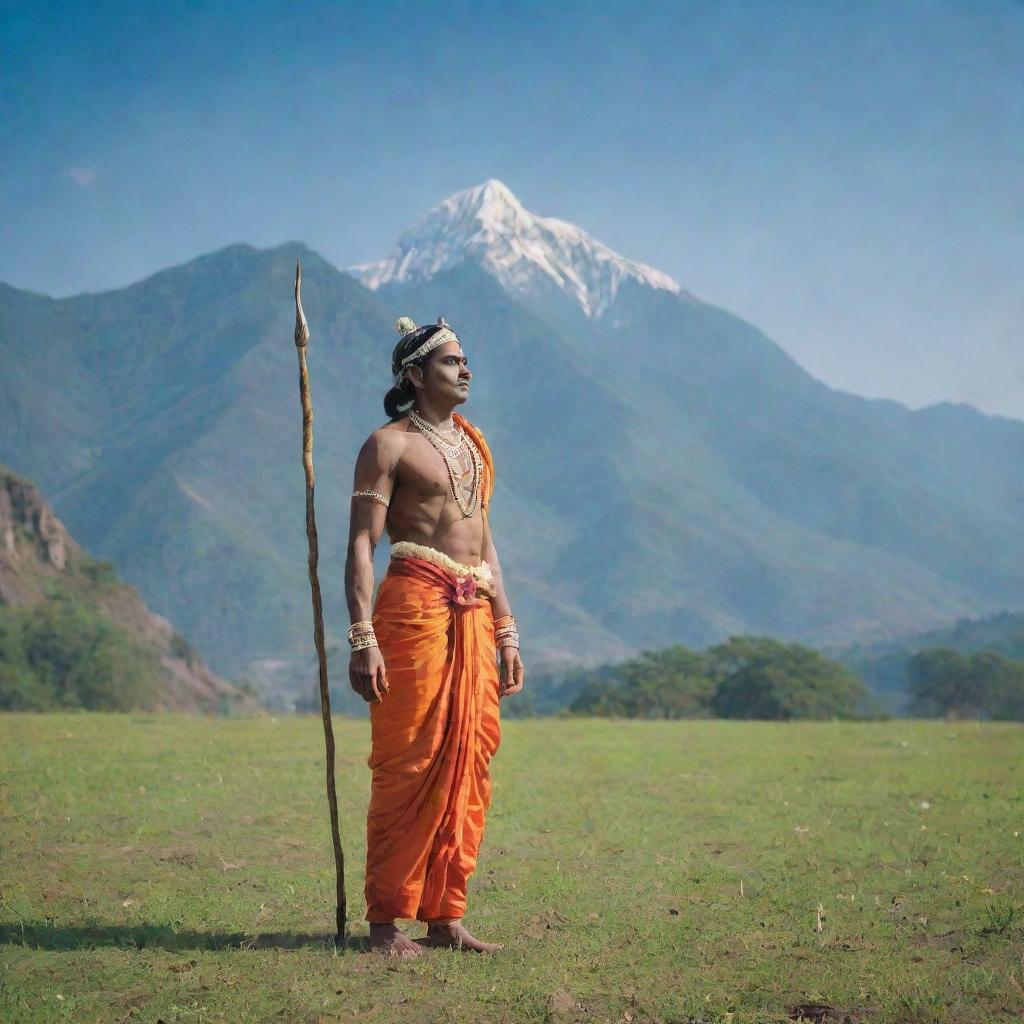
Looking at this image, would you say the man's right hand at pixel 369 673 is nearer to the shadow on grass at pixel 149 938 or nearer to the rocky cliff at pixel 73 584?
the shadow on grass at pixel 149 938

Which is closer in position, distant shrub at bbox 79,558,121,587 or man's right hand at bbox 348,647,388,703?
man's right hand at bbox 348,647,388,703

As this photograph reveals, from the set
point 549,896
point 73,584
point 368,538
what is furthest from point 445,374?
point 73,584

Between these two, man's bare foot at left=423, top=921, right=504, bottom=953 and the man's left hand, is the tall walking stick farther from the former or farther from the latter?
the man's left hand

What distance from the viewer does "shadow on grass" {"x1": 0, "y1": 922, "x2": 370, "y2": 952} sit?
5934mm

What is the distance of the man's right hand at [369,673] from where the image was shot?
602 centimetres

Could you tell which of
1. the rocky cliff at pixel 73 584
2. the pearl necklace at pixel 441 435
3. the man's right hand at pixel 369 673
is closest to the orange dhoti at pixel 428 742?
the man's right hand at pixel 369 673

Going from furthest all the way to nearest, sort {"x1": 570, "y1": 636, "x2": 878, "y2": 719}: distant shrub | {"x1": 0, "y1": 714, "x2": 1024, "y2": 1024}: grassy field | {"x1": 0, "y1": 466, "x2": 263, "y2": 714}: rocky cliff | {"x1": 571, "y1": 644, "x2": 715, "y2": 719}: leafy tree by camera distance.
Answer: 1. {"x1": 0, "y1": 466, "x2": 263, "y2": 714}: rocky cliff
2. {"x1": 571, "y1": 644, "x2": 715, "y2": 719}: leafy tree
3. {"x1": 570, "y1": 636, "x2": 878, "y2": 719}: distant shrub
4. {"x1": 0, "y1": 714, "x2": 1024, "y2": 1024}: grassy field

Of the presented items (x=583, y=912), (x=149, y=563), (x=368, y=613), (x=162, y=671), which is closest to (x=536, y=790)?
(x=583, y=912)

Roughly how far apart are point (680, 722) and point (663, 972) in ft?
53.9

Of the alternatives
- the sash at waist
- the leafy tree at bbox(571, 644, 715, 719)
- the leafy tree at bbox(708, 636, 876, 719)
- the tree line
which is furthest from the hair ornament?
the leafy tree at bbox(708, 636, 876, 719)

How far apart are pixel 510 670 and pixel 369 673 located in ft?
3.42

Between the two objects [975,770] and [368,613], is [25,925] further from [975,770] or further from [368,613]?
[975,770]

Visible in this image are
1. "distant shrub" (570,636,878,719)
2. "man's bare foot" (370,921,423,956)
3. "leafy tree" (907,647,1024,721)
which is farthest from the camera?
"leafy tree" (907,647,1024,721)

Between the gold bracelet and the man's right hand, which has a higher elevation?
the gold bracelet
